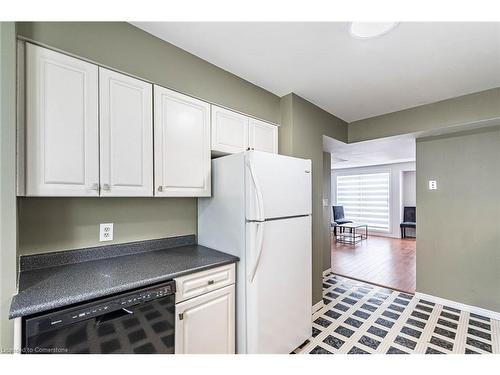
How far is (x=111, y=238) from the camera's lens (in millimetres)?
1558

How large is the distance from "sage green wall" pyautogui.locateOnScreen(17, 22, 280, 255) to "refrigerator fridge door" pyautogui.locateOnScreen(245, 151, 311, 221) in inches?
27.3

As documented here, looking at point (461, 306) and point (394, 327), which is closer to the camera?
point (394, 327)

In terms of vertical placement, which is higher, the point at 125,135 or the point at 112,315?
the point at 125,135

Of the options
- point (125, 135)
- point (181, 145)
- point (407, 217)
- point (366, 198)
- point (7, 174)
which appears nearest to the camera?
point (7, 174)

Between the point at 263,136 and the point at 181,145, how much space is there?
0.91 m

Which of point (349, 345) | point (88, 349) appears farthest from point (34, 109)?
point (349, 345)

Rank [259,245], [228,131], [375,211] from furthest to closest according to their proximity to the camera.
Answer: [375,211] → [228,131] → [259,245]

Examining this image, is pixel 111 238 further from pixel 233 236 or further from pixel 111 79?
pixel 111 79

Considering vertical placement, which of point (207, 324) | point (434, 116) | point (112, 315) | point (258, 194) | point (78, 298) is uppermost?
point (434, 116)

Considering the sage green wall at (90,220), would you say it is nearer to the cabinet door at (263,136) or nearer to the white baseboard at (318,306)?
the cabinet door at (263,136)

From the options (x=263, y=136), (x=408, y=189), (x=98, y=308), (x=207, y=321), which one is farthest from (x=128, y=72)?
(x=408, y=189)

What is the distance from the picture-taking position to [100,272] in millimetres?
1272

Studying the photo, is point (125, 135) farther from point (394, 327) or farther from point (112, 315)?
point (394, 327)
